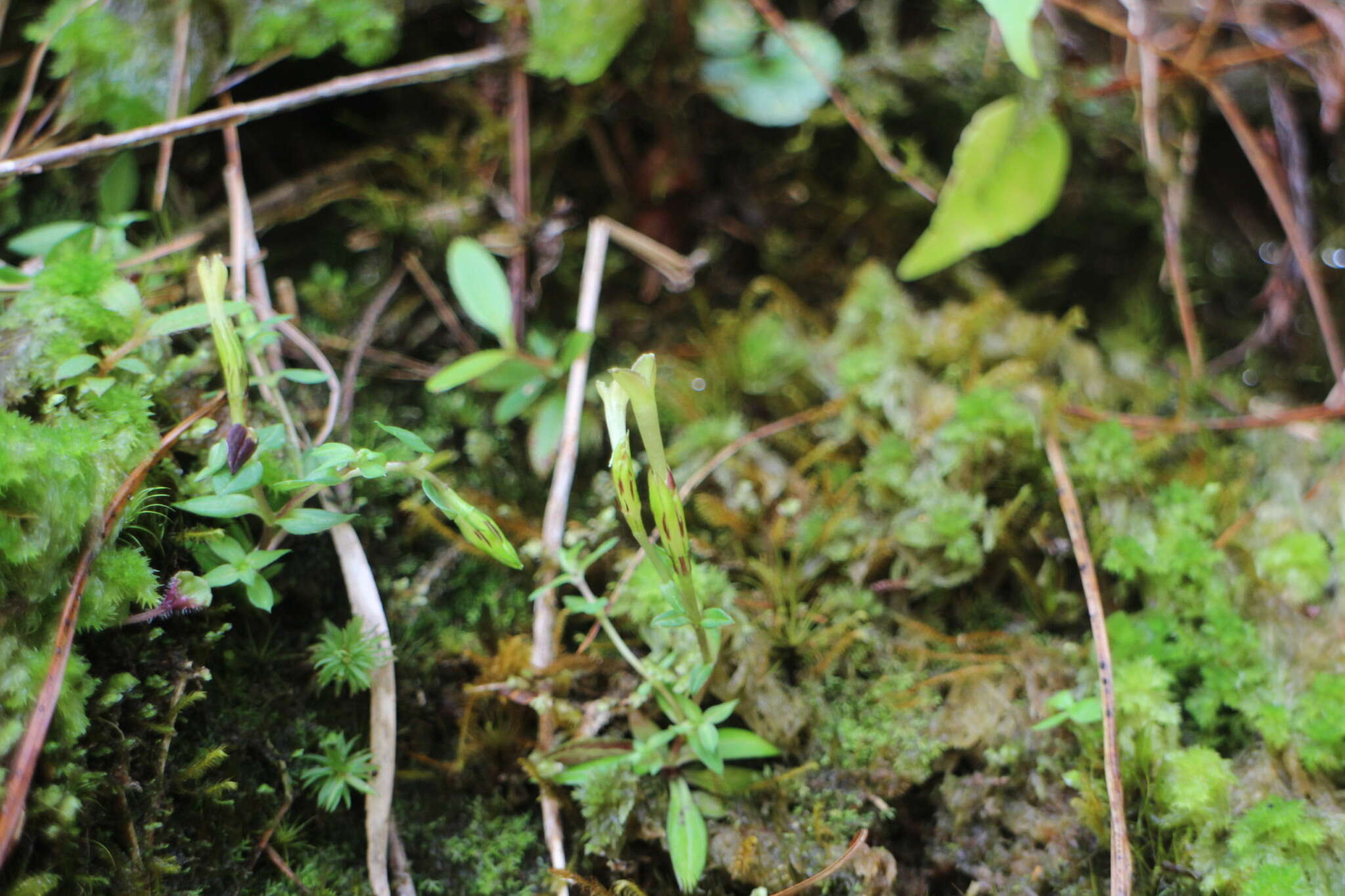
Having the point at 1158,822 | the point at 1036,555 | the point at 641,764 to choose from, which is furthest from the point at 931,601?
the point at 641,764

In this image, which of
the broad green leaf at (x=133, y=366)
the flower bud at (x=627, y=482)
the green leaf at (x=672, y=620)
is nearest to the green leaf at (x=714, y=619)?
the green leaf at (x=672, y=620)

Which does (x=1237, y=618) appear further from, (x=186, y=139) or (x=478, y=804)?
(x=186, y=139)

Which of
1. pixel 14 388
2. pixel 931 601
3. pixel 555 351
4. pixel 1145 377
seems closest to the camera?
pixel 14 388

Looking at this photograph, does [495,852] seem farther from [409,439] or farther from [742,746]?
[409,439]

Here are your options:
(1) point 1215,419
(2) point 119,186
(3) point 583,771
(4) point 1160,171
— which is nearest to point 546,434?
(3) point 583,771

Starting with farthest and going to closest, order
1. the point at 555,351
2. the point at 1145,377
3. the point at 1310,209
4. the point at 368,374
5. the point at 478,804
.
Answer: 1. the point at 1310,209
2. the point at 1145,377
3. the point at 555,351
4. the point at 368,374
5. the point at 478,804

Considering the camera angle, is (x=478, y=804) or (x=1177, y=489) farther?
(x=1177, y=489)

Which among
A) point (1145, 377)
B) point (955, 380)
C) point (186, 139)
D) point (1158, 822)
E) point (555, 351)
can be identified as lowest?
point (1158, 822)
